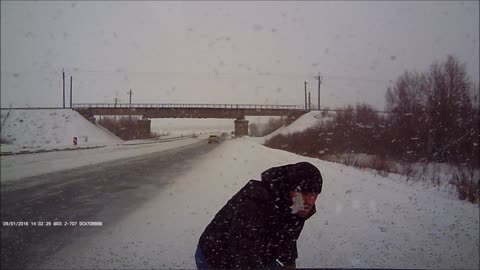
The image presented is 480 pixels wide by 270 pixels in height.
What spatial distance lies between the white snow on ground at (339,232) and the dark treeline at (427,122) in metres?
1.52

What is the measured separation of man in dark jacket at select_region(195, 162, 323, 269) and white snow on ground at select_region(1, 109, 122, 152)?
6.81 meters

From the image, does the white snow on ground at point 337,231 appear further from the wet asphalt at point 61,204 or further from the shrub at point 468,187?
the shrub at point 468,187

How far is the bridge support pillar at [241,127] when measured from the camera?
6.24m

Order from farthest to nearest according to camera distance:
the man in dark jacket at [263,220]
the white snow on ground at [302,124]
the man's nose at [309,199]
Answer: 1. the white snow on ground at [302,124]
2. the man's nose at [309,199]
3. the man in dark jacket at [263,220]

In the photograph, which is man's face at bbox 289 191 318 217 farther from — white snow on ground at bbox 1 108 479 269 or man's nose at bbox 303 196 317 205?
white snow on ground at bbox 1 108 479 269

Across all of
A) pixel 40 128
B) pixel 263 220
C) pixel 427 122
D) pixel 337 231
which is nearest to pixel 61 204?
pixel 337 231

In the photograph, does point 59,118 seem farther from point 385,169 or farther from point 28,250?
point 385,169

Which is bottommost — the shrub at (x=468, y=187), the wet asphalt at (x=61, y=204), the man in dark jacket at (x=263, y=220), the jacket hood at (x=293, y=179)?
the wet asphalt at (x=61, y=204)

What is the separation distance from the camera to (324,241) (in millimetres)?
4535

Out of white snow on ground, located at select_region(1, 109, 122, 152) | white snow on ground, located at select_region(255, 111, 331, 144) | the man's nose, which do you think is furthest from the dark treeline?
white snow on ground, located at select_region(1, 109, 122, 152)

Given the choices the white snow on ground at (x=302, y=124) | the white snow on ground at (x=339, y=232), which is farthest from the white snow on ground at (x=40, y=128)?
the white snow on ground at (x=302, y=124)

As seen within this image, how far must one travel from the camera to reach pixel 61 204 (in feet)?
22.5

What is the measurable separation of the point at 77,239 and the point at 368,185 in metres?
4.79

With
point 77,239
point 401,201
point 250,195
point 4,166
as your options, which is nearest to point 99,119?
point 4,166
